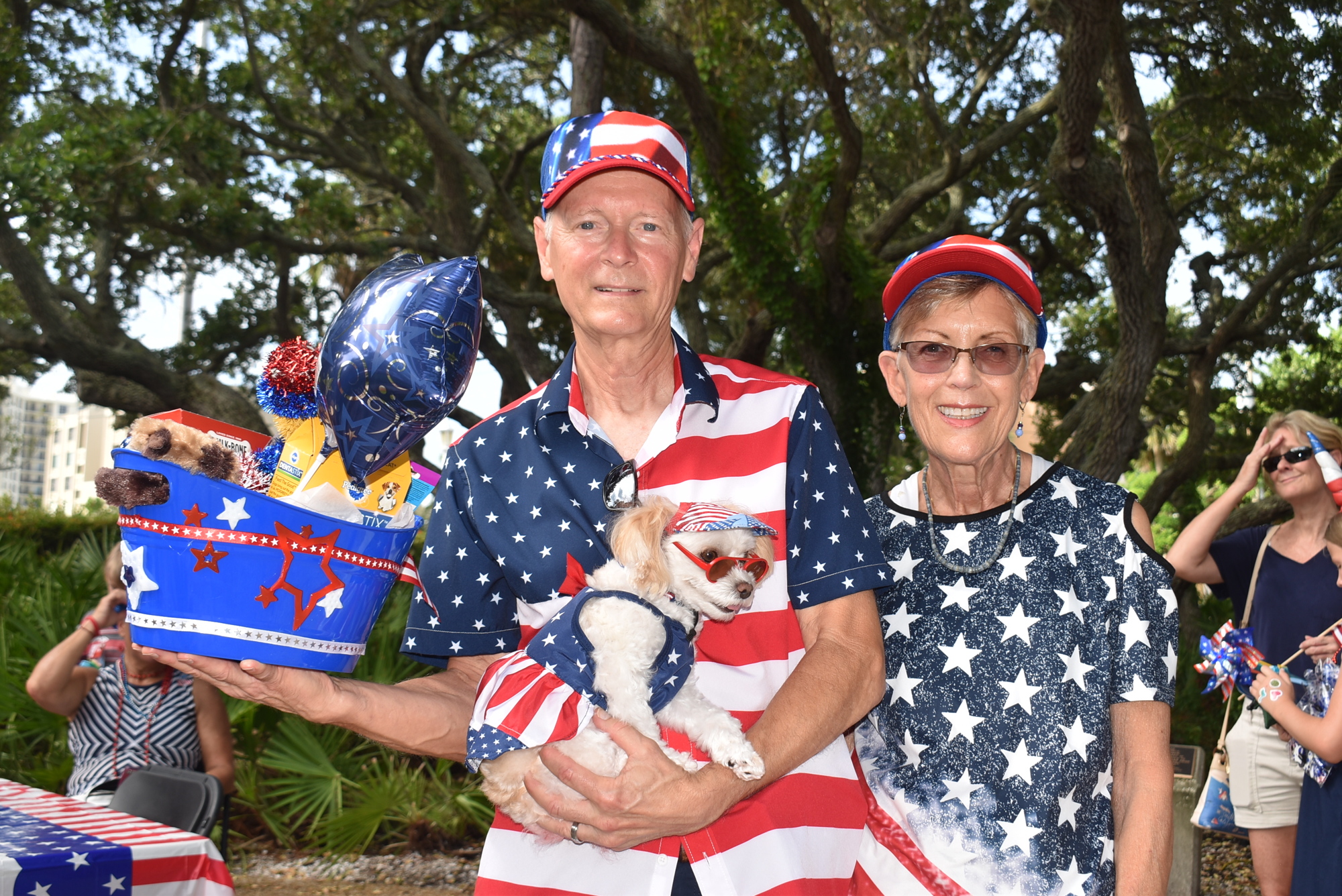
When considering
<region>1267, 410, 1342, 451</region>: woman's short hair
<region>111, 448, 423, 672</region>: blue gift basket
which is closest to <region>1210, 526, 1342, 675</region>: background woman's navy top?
<region>1267, 410, 1342, 451</region>: woman's short hair

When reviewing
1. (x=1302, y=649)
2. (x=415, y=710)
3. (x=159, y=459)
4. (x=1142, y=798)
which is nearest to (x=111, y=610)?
(x=415, y=710)

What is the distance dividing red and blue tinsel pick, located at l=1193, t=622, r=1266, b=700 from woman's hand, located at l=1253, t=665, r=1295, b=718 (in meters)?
0.06

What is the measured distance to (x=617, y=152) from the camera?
2014 millimetres

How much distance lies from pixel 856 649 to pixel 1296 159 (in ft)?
43.2

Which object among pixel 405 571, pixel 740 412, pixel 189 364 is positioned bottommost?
pixel 405 571

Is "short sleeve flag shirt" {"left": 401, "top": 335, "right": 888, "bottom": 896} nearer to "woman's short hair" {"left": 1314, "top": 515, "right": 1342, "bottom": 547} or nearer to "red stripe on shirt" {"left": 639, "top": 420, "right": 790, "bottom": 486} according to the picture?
"red stripe on shirt" {"left": 639, "top": 420, "right": 790, "bottom": 486}

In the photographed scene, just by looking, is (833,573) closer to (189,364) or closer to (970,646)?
(970,646)

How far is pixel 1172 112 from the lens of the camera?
12.5 m

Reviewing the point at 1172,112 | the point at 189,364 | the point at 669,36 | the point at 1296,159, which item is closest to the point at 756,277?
the point at 669,36

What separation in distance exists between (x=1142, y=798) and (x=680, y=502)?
3.59ft

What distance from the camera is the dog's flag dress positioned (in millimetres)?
1803

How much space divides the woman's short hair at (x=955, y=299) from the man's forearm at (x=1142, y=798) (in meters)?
0.85

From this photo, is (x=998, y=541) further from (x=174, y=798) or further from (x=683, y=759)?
(x=174, y=798)

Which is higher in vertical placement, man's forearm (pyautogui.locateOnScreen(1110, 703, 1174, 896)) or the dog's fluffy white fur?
the dog's fluffy white fur
